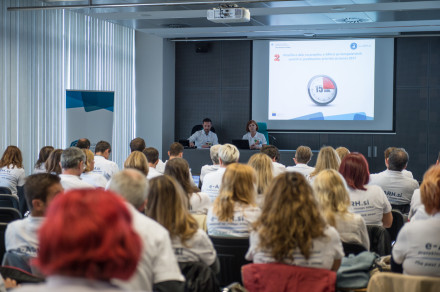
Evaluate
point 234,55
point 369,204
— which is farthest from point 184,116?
point 369,204

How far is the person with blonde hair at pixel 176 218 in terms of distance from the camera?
3041mm

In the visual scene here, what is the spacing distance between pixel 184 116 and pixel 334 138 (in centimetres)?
362

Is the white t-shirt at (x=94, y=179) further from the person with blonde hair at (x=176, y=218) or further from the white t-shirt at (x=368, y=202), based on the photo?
the person with blonde hair at (x=176, y=218)

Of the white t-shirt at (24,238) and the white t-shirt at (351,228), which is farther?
the white t-shirt at (351,228)

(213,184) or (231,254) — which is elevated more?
(213,184)

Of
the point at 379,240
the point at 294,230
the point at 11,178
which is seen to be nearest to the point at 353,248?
the point at 379,240

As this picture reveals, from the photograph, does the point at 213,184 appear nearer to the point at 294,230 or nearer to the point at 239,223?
the point at 239,223

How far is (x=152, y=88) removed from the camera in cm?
1357

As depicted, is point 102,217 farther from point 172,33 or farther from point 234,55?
point 234,55

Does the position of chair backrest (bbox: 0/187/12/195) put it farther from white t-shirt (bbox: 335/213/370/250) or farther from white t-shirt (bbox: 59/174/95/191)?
white t-shirt (bbox: 335/213/370/250)

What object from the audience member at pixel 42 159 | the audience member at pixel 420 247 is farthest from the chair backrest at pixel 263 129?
the audience member at pixel 420 247

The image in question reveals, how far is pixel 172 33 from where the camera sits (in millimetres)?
12664

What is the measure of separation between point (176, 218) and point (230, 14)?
561 cm

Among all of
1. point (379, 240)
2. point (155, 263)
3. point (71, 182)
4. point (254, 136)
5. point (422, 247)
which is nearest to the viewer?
point (155, 263)
